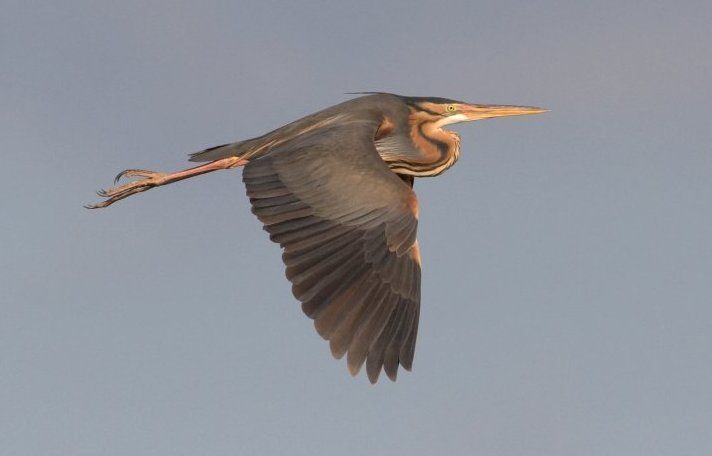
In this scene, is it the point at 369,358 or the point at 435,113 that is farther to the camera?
the point at 435,113

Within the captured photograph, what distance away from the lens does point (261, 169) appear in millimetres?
12492

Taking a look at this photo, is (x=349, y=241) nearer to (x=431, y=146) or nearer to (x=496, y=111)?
(x=431, y=146)

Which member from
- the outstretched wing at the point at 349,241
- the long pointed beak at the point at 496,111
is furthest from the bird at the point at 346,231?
the long pointed beak at the point at 496,111

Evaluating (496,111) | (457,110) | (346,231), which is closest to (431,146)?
(457,110)

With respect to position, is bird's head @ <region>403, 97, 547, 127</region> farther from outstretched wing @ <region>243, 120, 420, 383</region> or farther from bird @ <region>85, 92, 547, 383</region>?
outstretched wing @ <region>243, 120, 420, 383</region>

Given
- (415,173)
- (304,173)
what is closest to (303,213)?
(304,173)

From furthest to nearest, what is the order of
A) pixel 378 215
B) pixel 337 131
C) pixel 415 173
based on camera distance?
1. pixel 415 173
2. pixel 337 131
3. pixel 378 215

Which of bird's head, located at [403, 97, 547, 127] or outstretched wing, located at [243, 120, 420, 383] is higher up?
bird's head, located at [403, 97, 547, 127]

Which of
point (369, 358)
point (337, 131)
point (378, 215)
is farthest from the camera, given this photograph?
point (337, 131)

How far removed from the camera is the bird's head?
47.3 feet

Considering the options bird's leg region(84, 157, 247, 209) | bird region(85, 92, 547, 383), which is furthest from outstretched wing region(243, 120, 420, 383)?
bird's leg region(84, 157, 247, 209)

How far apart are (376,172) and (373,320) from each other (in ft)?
4.35

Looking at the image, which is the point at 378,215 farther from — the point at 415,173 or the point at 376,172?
the point at 415,173

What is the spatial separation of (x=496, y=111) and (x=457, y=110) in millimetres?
541
